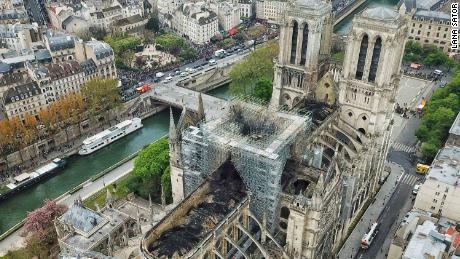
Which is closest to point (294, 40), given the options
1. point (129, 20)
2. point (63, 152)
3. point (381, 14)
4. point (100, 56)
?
point (381, 14)

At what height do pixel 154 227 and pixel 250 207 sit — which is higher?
pixel 154 227

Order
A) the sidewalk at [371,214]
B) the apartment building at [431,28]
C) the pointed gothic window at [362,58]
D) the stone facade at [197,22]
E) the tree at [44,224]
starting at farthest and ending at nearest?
the stone facade at [197,22]
the apartment building at [431,28]
the sidewalk at [371,214]
the tree at [44,224]
the pointed gothic window at [362,58]

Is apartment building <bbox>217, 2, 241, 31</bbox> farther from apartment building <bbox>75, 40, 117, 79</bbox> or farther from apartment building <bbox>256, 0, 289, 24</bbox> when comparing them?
apartment building <bbox>75, 40, 117, 79</bbox>

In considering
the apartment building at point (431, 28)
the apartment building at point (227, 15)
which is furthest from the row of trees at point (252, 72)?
the apartment building at point (431, 28)

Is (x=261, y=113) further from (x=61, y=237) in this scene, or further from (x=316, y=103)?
(x=61, y=237)

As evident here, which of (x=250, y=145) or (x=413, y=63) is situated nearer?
(x=250, y=145)

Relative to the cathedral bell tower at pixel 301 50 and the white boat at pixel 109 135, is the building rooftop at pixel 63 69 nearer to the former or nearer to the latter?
the white boat at pixel 109 135

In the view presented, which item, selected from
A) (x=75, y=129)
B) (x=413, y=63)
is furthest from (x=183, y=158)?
(x=413, y=63)

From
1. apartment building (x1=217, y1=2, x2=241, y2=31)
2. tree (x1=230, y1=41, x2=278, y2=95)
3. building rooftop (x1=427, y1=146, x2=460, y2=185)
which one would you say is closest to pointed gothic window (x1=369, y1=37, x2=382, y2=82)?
building rooftop (x1=427, y1=146, x2=460, y2=185)
